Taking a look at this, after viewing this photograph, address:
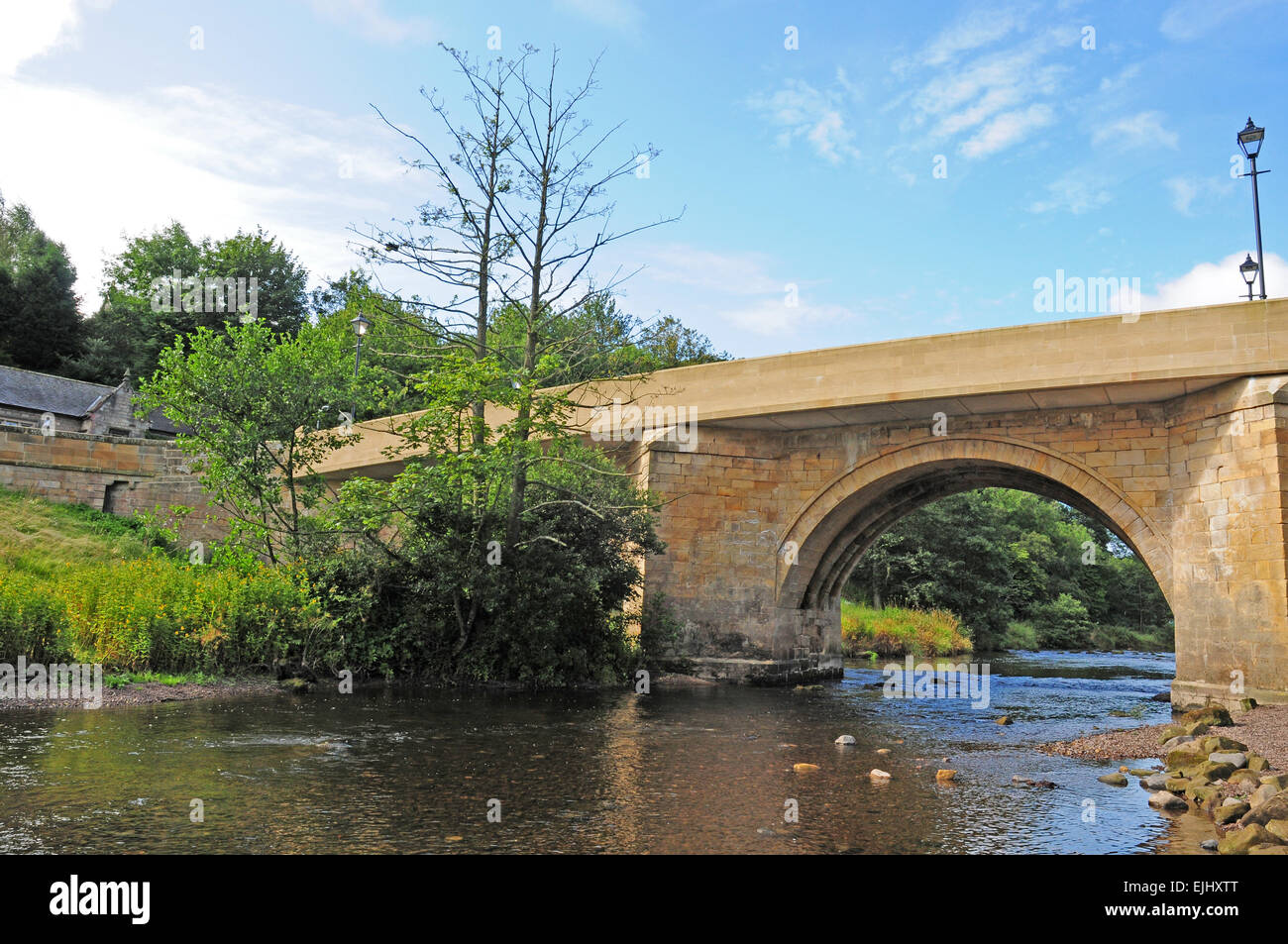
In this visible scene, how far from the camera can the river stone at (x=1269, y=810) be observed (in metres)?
4.85

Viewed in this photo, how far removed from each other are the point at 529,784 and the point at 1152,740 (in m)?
6.02

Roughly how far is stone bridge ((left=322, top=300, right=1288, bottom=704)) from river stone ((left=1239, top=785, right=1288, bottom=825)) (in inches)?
244

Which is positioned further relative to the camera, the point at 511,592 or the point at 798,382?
the point at 798,382

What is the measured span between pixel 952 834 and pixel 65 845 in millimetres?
4389

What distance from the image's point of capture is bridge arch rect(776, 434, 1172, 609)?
12.1 m

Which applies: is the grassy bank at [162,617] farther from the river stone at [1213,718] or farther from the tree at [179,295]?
the tree at [179,295]

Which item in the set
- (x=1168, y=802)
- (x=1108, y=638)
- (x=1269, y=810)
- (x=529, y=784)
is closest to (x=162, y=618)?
(x=529, y=784)

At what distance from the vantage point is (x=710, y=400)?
48.4 ft

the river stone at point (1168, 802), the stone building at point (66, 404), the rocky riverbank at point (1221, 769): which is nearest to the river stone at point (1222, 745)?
the rocky riverbank at point (1221, 769)

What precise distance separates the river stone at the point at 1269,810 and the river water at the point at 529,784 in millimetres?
296

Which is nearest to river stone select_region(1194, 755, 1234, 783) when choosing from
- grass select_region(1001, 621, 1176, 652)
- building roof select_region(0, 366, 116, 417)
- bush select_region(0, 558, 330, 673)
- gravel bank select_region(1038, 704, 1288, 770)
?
gravel bank select_region(1038, 704, 1288, 770)

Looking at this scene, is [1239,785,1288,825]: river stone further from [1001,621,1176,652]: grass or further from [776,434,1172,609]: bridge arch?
[1001,621,1176,652]: grass
